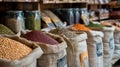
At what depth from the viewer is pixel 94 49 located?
2.47m

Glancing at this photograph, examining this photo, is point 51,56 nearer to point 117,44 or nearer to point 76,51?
point 76,51

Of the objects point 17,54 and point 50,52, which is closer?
point 17,54

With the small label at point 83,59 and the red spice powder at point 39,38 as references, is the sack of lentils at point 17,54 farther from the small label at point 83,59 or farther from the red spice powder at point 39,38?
the small label at point 83,59

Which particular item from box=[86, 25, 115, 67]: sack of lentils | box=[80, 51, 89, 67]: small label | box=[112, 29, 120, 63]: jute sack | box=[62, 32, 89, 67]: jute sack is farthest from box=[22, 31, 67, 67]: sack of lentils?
box=[112, 29, 120, 63]: jute sack

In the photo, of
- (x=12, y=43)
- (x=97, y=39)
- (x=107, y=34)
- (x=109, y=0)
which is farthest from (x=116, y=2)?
(x=12, y=43)

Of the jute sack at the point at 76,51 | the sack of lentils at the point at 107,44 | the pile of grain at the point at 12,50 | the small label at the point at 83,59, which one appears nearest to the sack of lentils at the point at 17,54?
the pile of grain at the point at 12,50

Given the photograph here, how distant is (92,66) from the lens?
246cm

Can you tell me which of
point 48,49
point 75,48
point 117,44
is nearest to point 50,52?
point 48,49

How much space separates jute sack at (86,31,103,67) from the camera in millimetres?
2449

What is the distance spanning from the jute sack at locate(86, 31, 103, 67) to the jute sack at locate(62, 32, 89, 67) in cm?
30

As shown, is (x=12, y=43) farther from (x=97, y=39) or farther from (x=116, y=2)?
(x=116, y=2)

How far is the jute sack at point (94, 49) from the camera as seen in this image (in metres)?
2.45

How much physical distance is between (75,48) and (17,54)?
0.81 metres

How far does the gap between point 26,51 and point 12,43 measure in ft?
0.32
